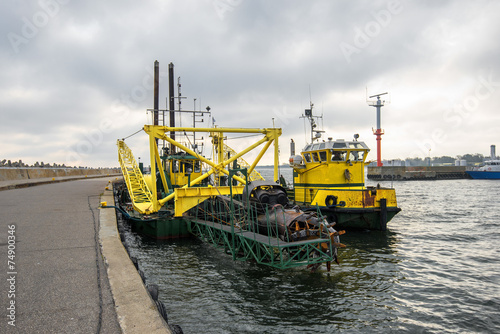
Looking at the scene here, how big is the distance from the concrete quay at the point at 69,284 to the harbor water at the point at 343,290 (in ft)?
6.59

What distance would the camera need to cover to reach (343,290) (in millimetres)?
8750

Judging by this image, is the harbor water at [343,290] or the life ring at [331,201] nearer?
the harbor water at [343,290]

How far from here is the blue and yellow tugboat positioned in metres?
16.5

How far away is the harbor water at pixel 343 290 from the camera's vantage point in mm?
7023

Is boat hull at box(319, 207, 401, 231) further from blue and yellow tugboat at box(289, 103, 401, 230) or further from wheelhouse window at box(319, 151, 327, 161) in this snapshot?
wheelhouse window at box(319, 151, 327, 161)

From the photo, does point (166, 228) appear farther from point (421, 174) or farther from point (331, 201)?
point (421, 174)

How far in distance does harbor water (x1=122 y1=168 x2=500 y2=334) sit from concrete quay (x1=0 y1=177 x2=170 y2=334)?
2.01 meters

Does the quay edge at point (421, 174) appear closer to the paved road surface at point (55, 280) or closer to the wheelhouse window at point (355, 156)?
the wheelhouse window at point (355, 156)

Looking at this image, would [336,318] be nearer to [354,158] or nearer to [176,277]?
[176,277]

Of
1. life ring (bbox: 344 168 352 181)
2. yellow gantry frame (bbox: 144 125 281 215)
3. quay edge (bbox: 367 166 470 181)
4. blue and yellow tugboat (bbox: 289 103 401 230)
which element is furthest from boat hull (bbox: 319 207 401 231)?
quay edge (bbox: 367 166 470 181)

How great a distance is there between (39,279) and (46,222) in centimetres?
580

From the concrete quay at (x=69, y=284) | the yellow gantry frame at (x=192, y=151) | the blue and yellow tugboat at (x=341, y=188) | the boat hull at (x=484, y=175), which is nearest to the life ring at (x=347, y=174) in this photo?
the blue and yellow tugboat at (x=341, y=188)

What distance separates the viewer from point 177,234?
14672mm

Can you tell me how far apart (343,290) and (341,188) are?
31.4ft
